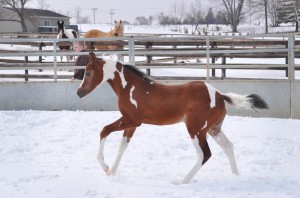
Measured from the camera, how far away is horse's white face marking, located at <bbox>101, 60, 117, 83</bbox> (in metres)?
5.74

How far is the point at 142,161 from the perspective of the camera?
6258 millimetres

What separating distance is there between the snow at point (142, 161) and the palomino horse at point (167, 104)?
1.14 feet

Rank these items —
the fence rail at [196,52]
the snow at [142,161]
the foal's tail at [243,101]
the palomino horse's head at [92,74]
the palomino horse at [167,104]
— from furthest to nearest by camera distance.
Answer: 1. the fence rail at [196,52]
2. the palomino horse's head at [92,74]
3. the foal's tail at [243,101]
4. the palomino horse at [167,104]
5. the snow at [142,161]

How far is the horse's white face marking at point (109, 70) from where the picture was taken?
226 inches

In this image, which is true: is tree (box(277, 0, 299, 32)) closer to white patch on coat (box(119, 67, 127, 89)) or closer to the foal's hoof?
white patch on coat (box(119, 67, 127, 89))

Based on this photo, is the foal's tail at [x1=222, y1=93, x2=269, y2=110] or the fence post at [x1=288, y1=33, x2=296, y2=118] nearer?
the foal's tail at [x1=222, y1=93, x2=269, y2=110]

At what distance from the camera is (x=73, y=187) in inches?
201

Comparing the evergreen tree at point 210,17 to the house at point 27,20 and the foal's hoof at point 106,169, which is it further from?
the foal's hoof at point 106,169

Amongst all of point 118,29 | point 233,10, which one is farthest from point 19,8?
point 118,29

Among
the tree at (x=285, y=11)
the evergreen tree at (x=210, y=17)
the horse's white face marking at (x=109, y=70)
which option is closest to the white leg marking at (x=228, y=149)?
the horse's white face marking at (x=109, y=70)

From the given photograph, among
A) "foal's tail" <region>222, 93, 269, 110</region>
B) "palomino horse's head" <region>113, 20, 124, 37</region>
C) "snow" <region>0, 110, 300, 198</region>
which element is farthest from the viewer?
"palomino horse's head" <region>113, 20, 124, 37</region>

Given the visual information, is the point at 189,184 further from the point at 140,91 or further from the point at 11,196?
the point at 11,196

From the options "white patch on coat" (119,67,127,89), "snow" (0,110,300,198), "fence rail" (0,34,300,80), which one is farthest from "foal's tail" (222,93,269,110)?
"fence rail" (0,34,300,80)

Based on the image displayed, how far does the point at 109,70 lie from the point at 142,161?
1343mm
